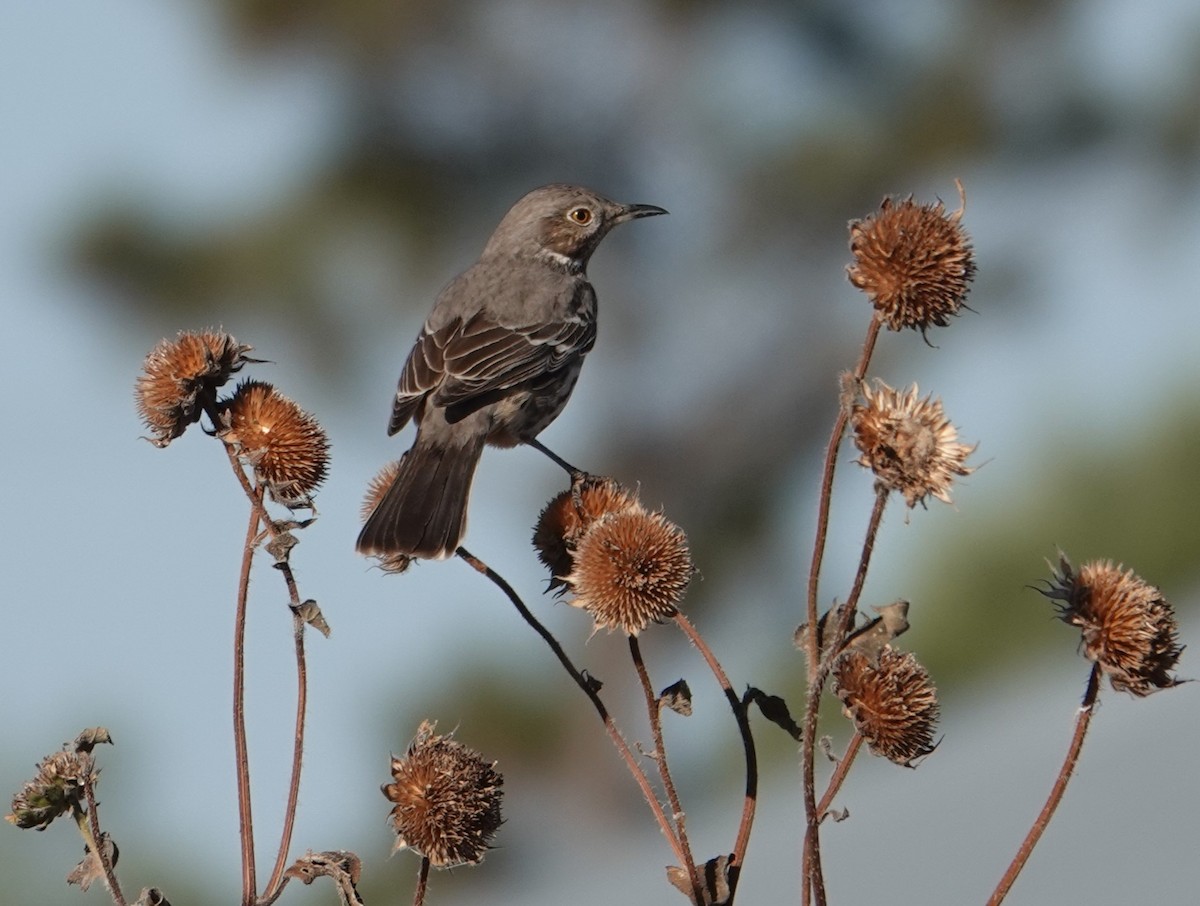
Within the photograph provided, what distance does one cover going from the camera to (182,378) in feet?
9.30

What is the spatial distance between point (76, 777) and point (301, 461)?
0.64 metres

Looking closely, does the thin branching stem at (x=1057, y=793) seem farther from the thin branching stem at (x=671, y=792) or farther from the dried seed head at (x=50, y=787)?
the dried seed head at (x=50, y=787)

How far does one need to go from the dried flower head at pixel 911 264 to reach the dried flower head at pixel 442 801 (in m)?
0.85

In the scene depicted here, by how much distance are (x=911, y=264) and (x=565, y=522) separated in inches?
32.1

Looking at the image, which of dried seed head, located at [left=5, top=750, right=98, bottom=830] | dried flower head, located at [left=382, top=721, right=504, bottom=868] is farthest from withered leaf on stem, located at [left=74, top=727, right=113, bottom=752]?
dried flower head, located at [left=382, top=721, right=504, bottom=868]

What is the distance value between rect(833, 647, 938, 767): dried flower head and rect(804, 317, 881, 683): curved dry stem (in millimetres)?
89

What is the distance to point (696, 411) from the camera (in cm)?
1712

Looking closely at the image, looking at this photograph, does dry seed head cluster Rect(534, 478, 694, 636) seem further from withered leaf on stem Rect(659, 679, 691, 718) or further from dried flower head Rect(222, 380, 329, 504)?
dried flower head Rect(222, 380, 329, 504)

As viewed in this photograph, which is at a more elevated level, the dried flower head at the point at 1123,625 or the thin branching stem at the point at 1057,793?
the dried flower head at the point at 1123,625

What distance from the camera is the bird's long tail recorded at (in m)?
3.58

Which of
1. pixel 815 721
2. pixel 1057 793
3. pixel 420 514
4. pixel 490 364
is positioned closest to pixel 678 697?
pixel 815 721

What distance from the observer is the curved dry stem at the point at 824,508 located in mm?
2129

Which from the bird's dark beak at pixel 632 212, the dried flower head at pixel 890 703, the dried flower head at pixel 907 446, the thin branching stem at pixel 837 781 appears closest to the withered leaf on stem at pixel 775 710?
the dried flower head at pixel 890 703

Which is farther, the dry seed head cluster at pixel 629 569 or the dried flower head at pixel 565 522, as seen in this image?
the dried flower head at pixel 565 522
